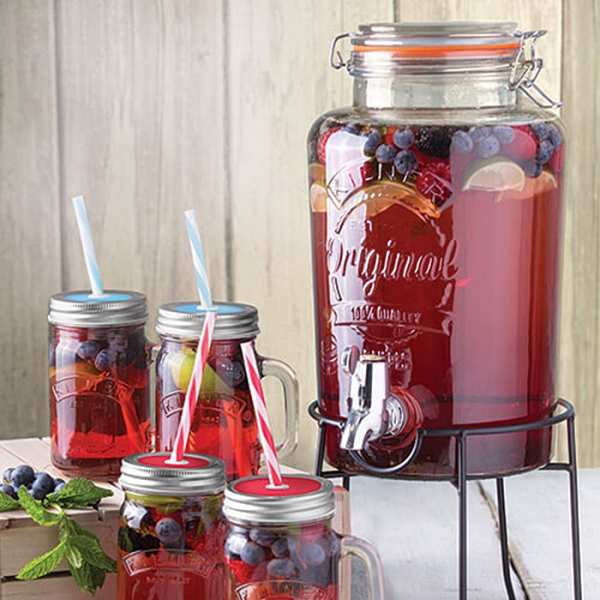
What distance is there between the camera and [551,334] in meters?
1.01

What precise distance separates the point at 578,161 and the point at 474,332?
29.7 inches

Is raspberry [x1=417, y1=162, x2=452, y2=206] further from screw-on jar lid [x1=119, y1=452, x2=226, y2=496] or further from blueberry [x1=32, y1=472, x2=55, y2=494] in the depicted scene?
blueberry [x1=32, y1=472, x2=55, y2=494]

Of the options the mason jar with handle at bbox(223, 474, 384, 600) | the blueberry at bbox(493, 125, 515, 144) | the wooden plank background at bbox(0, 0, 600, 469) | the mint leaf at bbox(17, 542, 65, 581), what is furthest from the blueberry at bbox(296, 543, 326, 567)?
the wooden plank background at bbox(0, 0, 600, 469)

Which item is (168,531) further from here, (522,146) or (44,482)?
(522,146)

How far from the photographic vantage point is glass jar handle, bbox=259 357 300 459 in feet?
3.69

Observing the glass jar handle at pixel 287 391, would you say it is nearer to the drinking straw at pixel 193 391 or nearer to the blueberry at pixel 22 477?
the drinking straw at pixel 193 391

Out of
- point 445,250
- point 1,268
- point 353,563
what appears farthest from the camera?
point 1,268

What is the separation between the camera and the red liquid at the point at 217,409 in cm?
106

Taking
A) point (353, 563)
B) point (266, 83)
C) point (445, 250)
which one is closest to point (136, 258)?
point (266, 83)

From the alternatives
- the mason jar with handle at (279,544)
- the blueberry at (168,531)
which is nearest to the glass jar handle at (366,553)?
the mason jar with handle at (279,544)

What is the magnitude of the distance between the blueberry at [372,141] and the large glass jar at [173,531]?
10.4 inches

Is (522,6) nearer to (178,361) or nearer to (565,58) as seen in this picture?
(565,58)

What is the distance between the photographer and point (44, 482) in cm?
106

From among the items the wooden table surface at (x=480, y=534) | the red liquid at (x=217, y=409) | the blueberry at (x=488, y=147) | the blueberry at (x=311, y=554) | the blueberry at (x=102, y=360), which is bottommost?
the wooden table surface at (x=480, y=534)
